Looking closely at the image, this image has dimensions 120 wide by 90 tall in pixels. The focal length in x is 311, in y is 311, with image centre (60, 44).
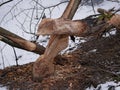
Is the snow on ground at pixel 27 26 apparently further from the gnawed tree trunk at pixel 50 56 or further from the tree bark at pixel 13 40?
the tree bark at pixel 13 40

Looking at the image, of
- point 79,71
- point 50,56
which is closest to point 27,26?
point 50,56

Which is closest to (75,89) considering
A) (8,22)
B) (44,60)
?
(44,60)

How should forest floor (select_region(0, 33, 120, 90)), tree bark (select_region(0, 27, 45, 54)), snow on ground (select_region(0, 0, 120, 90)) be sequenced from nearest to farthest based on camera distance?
1. forest floor (select_region(0, 33, 120, 90))
2. tree bark (select_region(0, 27, 45, 54))
3. snow on ground (select_region(0, 0, 120, 90))

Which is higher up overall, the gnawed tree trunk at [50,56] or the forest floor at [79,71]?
the gnawed tree trunk at [50,56]

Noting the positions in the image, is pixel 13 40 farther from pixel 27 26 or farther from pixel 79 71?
pixel 27 26

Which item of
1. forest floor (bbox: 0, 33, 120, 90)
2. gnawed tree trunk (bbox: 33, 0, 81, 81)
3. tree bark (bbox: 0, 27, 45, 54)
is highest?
tree bark (bbox: 0, 27, 45, 54)

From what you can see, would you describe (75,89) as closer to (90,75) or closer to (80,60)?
(90,75)

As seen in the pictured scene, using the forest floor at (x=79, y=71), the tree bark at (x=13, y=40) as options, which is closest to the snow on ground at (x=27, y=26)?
the forest floor at (x=79, y=71)

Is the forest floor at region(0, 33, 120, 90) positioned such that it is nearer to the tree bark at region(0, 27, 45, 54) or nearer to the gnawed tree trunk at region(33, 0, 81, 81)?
the gnawed tree trunk at region(33, 0, 81, 81)

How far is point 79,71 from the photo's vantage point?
300 centimetres

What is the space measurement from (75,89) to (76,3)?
89cm

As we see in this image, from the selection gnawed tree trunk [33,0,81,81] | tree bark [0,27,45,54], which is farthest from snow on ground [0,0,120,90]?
tree bark [0,27,45,54]

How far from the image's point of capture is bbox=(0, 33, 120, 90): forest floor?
282cm

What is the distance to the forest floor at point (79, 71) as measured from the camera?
2.82 meters
